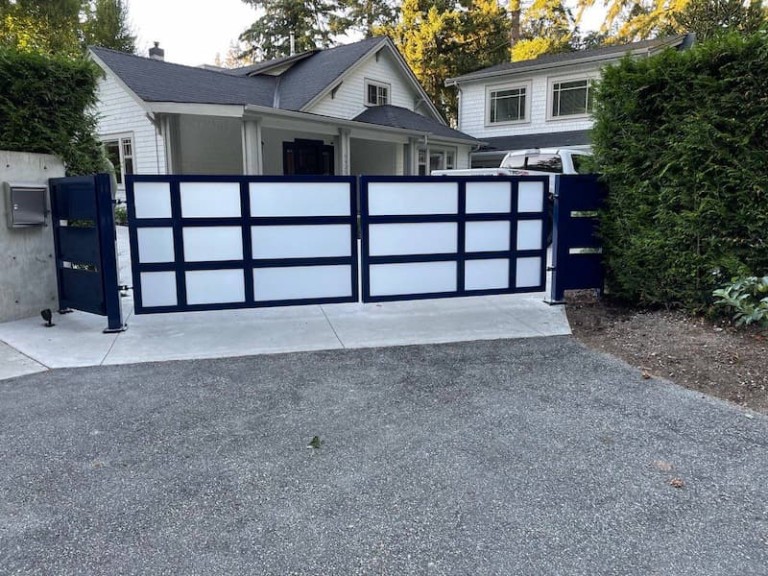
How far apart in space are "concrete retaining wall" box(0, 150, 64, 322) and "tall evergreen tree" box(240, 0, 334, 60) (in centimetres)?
2994

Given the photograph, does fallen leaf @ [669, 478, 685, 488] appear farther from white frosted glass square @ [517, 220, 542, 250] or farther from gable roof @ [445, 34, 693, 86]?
gable roof @ [445, 34, 693, 86]

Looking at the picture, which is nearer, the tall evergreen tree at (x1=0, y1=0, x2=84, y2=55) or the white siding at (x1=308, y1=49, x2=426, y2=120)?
the white siding at (x1=308, y1=49, x2=426, y2=120)

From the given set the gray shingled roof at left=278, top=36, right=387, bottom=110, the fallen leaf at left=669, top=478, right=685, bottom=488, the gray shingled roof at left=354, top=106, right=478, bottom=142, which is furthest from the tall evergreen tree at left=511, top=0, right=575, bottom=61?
the fallen leaf at left=669, top=478, right=685, bottom=488

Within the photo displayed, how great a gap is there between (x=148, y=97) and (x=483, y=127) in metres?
13.0

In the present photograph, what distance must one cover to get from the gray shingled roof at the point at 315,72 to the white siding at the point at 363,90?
14.9 inches

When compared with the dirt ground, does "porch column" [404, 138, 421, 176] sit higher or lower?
higher

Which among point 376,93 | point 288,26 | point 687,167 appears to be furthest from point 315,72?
point 288,26

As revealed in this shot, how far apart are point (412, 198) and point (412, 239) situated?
1.49 feet

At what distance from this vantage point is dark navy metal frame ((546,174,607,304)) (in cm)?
637

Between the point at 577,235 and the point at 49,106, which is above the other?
the point at 49,106

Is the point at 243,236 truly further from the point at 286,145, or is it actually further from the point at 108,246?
the point at 286,145

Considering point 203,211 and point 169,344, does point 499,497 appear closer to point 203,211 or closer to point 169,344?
point 169,344

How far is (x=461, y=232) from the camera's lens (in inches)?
251

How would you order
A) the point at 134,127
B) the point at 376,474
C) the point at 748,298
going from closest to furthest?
the point at 376,474 < the point at 748,298 < the point at 134,127
